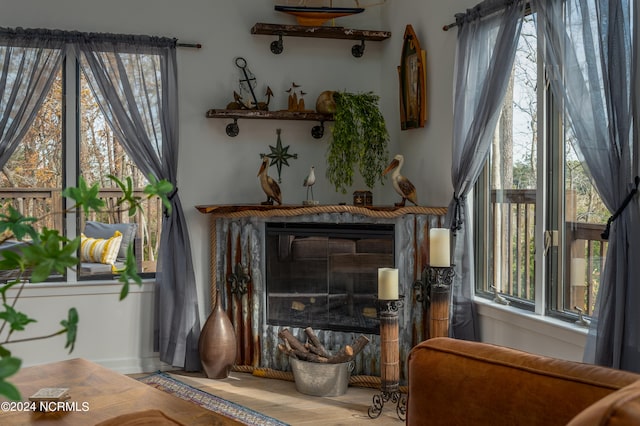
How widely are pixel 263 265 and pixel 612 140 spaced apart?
8.28 ft

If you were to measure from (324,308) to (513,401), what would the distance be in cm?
289

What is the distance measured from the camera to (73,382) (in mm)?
2740

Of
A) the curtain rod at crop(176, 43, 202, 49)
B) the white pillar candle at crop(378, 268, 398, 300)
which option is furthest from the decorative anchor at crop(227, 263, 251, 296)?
the curtain rod at crop(176, 43, 202, 49)

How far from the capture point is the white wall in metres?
4.61

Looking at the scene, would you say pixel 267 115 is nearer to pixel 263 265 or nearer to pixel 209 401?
pixel 263 265

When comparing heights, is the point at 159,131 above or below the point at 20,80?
below

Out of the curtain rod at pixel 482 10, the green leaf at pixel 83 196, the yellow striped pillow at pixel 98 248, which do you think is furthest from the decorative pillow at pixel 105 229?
the green leaf at pixel 83 196

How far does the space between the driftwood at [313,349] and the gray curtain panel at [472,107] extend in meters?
0.62

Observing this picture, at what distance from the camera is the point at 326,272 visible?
457cm

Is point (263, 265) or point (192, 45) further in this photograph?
point (192, 45)

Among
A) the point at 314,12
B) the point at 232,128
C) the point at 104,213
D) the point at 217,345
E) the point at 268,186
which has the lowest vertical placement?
the point at 217,345

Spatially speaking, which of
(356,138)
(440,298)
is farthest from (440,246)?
(356,138)

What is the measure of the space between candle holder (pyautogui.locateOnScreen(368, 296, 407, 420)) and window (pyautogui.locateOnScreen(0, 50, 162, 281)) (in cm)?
181

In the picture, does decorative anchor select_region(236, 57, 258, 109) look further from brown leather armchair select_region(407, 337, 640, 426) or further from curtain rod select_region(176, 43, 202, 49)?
brown leather armchair select_region(407, 337, 640, 426)
